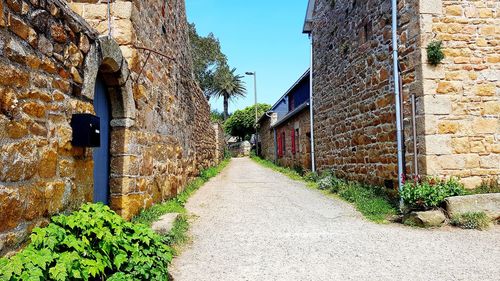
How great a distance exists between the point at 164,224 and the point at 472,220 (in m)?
4.36

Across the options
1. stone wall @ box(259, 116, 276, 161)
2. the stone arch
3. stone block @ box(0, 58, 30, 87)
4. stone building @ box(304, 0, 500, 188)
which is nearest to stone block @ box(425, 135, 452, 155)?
stone building @ box(304, 0, 500, 188)

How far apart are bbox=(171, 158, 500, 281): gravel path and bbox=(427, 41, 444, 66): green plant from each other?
2740 mm

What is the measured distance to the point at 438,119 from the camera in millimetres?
5688

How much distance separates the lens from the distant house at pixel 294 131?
1323cm

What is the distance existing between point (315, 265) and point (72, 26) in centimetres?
332

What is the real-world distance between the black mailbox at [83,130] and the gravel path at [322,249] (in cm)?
153

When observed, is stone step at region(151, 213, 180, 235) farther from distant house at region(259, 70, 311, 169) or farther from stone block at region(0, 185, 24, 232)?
distant house at region(259, 70, 311, 169)

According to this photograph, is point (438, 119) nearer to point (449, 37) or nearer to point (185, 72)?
point (449, 37)

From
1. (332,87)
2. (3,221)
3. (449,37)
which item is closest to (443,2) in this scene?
(449,37)

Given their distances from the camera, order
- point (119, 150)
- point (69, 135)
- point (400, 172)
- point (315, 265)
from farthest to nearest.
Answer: point (400, 172) < point (119, 150) < point (315, 265) < point (69, 135)

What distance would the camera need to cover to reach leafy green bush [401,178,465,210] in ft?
17.4

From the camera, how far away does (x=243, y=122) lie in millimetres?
38094

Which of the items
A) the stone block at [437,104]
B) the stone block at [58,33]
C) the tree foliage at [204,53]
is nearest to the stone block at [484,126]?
the stone block at [437,104]

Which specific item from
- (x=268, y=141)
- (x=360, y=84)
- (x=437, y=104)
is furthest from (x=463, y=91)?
(x=268, y=141)
